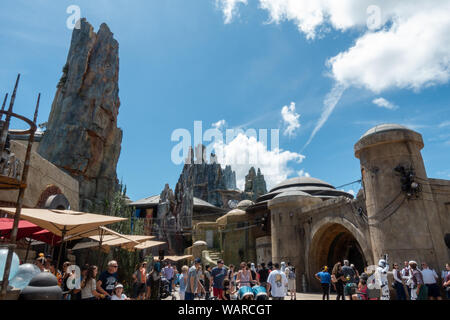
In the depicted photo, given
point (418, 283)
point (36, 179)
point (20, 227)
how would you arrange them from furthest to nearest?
1. point (36, 179)
2. point (418, 283)
3. point (20, 227)

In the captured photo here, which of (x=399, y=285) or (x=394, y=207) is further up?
(x=394, y=207)

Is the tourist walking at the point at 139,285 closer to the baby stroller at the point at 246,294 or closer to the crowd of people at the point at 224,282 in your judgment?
the crowd of people at the point at 224,282

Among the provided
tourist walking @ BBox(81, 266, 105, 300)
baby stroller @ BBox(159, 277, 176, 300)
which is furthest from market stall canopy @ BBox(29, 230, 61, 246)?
baby stroller @ BBox(159, 277, 176, 300)

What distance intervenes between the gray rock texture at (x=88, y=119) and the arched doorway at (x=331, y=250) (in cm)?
2004

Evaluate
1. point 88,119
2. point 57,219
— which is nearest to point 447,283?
point 57,219

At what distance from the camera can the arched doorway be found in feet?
59.6

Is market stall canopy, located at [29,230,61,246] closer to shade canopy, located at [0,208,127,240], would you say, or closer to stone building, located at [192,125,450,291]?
shade canopy, located at [0,208,127,240]

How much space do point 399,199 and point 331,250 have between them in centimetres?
800

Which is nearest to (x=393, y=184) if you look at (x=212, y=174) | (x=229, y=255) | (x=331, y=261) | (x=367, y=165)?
(x=367, y=165)

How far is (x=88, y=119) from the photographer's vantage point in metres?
28.7

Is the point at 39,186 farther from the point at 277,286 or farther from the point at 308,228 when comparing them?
the point at 308,228

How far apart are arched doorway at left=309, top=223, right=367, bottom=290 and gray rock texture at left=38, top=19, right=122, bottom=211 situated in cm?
2004
